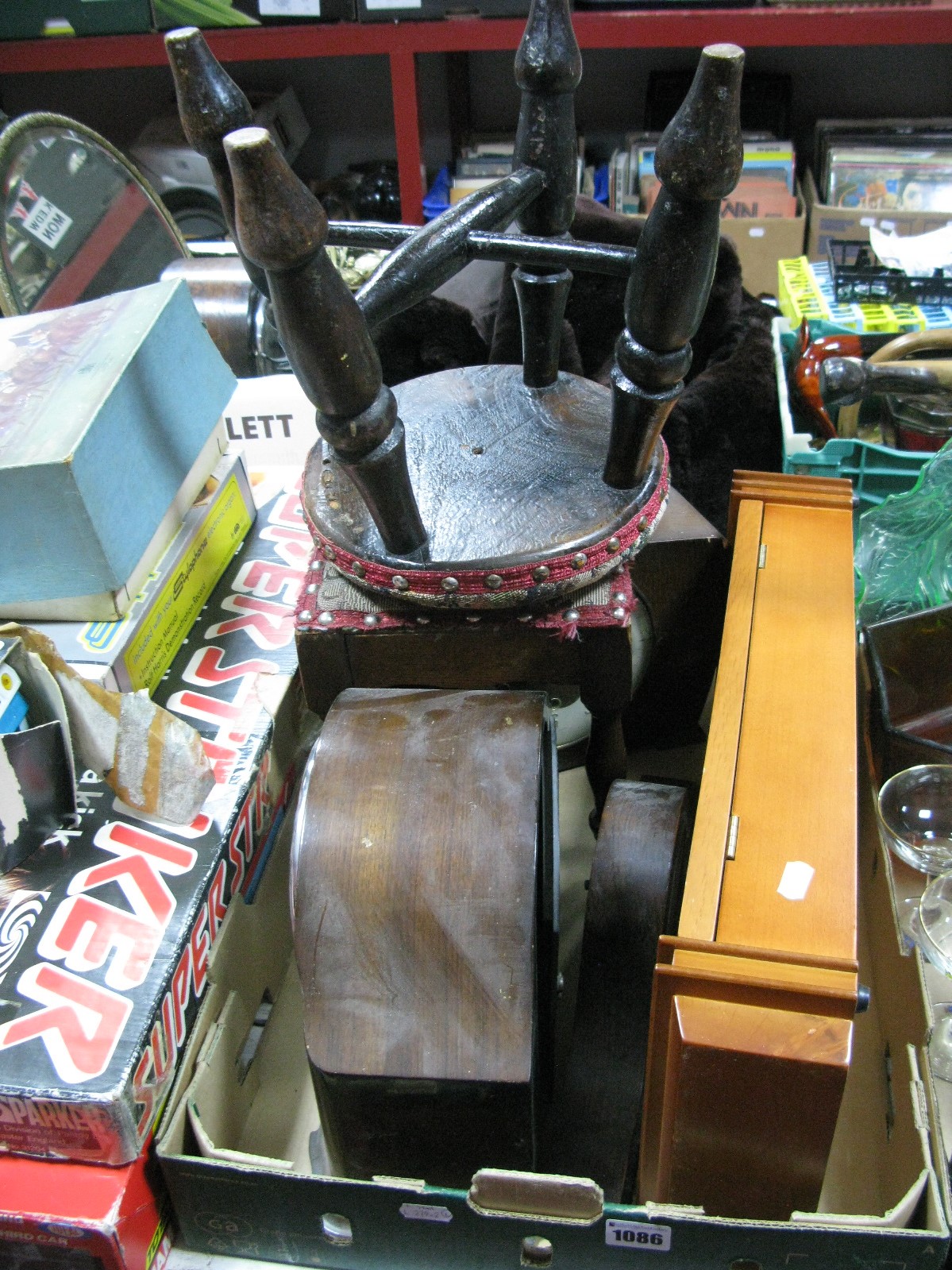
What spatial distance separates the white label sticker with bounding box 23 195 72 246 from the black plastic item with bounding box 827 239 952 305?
82 centimetres

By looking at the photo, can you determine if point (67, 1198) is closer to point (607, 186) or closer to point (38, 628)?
point (38, 628)

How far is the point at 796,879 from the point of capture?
55cm

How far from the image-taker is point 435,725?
0.61 meters

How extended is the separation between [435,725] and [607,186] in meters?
1.40

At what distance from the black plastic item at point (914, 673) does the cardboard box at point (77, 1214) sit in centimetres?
56

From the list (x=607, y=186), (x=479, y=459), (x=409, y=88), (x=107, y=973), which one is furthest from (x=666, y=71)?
(x=107, y=973)

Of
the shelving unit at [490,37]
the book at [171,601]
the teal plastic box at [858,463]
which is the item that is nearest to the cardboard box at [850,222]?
the shelving unit at [490,37]

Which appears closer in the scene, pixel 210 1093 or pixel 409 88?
pixel 210 1093

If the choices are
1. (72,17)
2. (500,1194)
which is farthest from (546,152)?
A: (72,17)

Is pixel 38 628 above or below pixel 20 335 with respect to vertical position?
below

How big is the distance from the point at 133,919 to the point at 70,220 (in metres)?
0.75

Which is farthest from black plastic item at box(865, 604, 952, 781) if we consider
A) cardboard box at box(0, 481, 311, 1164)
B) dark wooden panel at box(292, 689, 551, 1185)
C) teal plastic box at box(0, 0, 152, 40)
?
teal plastic box at box(0, 0, 152, 40)

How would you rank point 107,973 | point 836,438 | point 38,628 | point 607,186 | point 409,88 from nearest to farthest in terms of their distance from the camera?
point 107,973
point 38,628
point 836,438
point 409,88
point 607,186

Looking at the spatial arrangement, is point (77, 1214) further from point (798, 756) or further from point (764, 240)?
point (764, 240)
